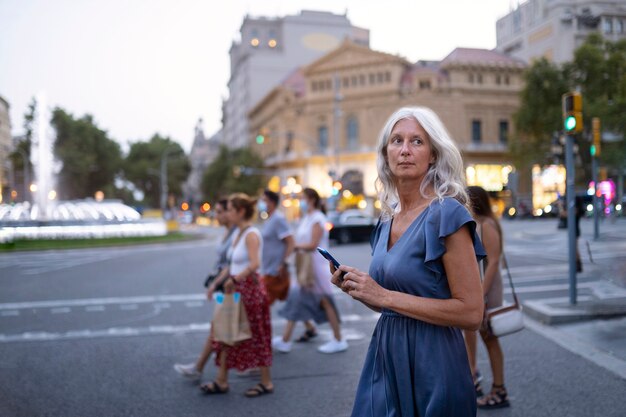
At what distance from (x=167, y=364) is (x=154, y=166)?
9273 centimetres

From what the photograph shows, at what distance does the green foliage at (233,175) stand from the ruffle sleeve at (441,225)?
60.8 metres

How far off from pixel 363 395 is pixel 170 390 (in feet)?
11.2

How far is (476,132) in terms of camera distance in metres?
56.8

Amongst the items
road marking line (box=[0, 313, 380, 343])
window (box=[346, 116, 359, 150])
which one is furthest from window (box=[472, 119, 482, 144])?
road marking line (box=[0, 313, 380, 343])

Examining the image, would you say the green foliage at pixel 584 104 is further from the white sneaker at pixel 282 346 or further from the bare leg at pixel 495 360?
the bare leg at pixel 495 360

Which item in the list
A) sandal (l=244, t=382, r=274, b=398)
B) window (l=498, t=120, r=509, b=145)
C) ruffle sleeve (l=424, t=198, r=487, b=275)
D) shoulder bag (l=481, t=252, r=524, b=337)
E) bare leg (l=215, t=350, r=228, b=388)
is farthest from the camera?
window (l=498, t=120, r=509, b=145)

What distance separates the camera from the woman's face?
2.44m

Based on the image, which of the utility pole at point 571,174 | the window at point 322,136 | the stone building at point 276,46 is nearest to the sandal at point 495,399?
the utility pole at point 571,174

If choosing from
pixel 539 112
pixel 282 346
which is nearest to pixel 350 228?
pixel 282 346

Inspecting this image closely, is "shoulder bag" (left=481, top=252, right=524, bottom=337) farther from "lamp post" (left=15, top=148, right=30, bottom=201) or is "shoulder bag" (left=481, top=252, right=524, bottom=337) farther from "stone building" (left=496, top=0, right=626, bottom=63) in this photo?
"lamp post" (left=15, top=148, right=30, bottom=201)

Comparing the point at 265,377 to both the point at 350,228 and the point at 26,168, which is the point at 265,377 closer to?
the point at 350,228

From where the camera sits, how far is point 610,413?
4422mm

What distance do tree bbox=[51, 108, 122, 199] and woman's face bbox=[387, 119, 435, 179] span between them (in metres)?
76.5

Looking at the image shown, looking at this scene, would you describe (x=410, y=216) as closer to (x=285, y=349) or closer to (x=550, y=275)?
(x=285, y=349)
